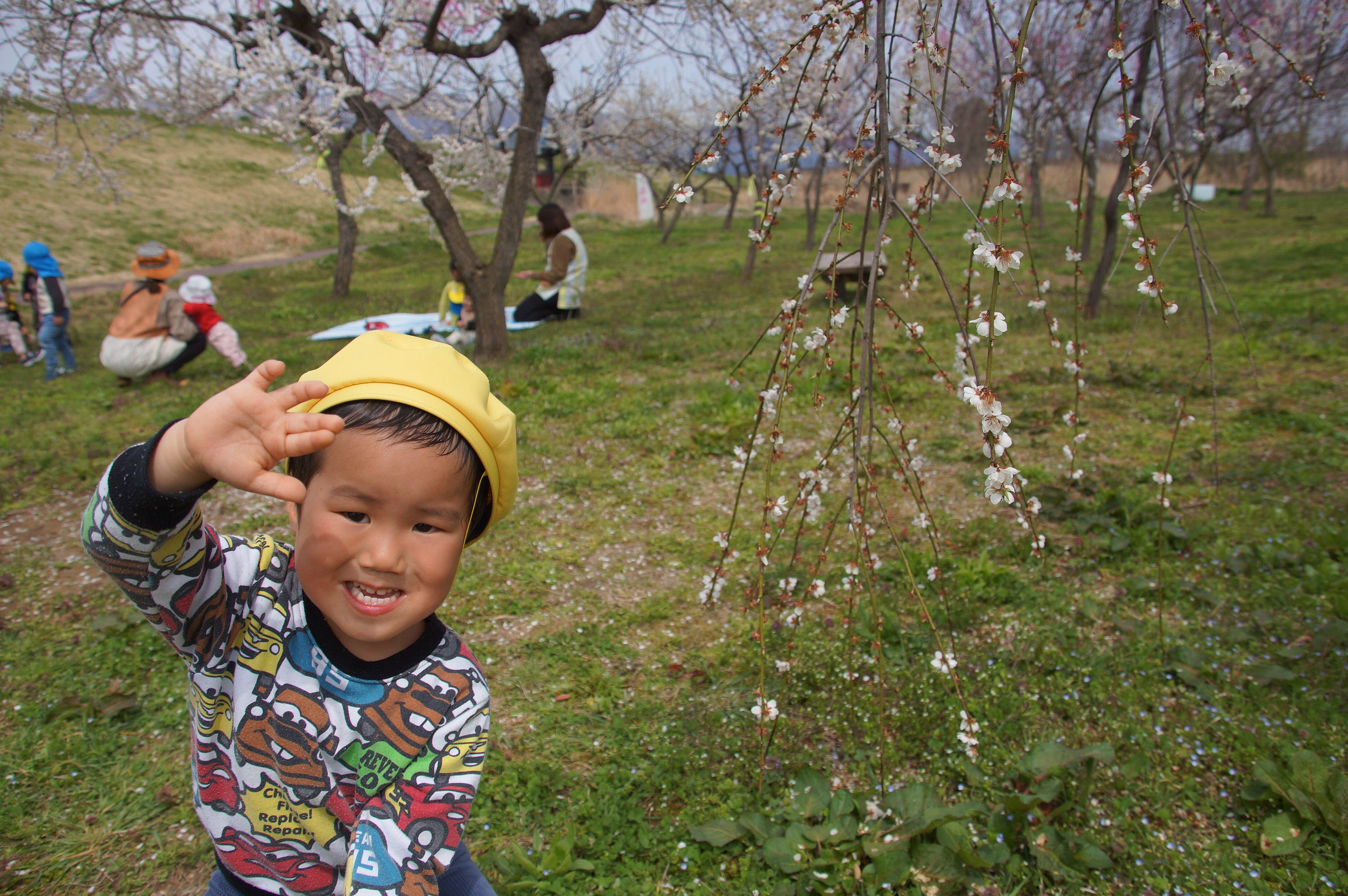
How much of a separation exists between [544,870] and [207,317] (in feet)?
25.4

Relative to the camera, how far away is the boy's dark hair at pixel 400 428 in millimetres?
1288

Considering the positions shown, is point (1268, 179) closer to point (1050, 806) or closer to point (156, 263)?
point (1050, 806)

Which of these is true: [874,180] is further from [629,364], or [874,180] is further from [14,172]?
[14,172]

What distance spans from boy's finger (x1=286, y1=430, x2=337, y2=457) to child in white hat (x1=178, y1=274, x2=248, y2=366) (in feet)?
26.4

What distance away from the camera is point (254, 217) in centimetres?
2309

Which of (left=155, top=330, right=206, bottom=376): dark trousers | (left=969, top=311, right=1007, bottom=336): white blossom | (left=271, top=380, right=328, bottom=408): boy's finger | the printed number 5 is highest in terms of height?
(left=969, top=311, right=1007, bottom=336): white blossom

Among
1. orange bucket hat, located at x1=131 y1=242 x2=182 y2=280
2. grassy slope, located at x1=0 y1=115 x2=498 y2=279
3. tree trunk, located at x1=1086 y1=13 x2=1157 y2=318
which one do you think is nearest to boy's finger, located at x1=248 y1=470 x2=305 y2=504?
tree trunk, located at x1=1086 y1=13 x2=1157 y2=318

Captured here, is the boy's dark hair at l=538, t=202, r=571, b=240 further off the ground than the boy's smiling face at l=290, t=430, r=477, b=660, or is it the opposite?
the boy's dark hair at l=538, t=202, r=571, b=240

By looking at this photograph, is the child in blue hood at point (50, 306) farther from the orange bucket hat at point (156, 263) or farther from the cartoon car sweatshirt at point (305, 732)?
the cartoon car sweatshirt at point (305, 732)

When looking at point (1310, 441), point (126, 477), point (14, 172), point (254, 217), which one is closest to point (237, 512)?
point (126, 477)

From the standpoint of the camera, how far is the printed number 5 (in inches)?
50.0

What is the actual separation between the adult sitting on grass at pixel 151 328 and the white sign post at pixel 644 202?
29511 millimetres

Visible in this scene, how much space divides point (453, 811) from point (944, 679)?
2.16 metres

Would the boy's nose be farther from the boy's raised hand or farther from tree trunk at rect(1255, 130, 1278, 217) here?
tree trunk at rect(1255, 130, 1278, 217)
